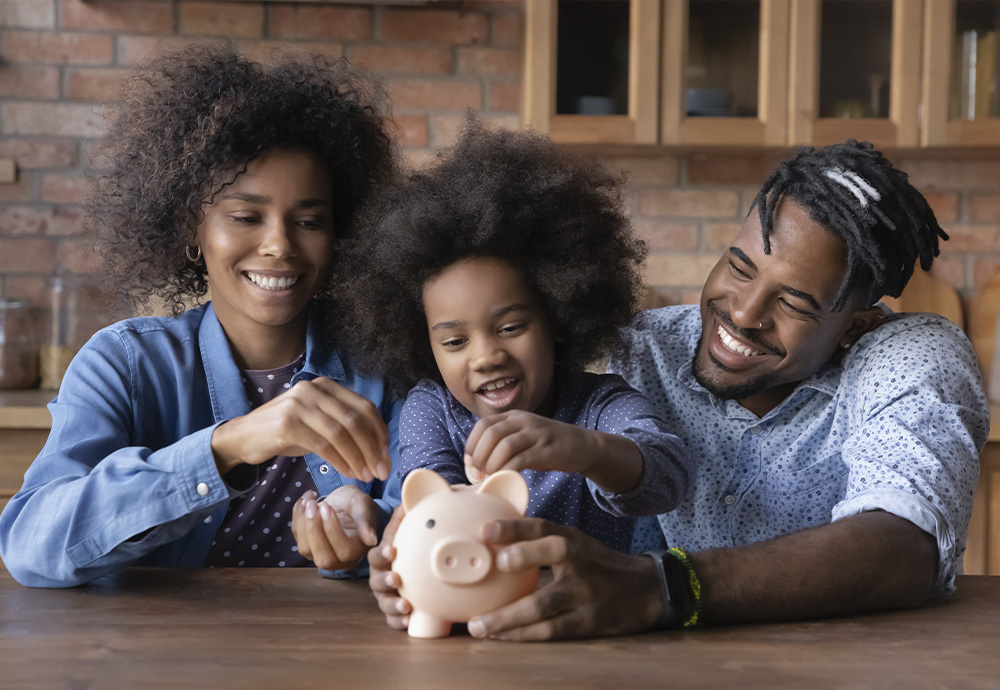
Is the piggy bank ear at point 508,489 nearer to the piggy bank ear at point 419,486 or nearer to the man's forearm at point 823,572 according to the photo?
the piggy bank ear at point 419,486

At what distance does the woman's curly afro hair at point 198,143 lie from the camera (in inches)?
51.4

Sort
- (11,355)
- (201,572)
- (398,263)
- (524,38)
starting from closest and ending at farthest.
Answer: (201,572) → (398,263) → (11,355) → (524,38)

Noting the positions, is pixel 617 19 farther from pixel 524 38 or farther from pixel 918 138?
pixel 918 138

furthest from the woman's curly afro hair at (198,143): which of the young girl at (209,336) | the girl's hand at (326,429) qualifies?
the girl's hand at (326,429)

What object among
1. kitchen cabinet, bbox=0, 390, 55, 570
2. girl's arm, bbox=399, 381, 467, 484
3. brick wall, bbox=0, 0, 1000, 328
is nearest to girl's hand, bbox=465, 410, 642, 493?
girl's arm, bbox=399, 381, 467, 484

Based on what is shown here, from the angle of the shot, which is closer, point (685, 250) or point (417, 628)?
point (417, 628)

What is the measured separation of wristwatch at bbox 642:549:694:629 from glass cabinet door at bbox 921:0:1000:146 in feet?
6.90

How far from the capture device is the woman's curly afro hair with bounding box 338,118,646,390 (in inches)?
47.6

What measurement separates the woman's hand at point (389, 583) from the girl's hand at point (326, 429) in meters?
0.07

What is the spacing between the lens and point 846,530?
101 cm

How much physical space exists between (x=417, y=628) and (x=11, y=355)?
6.61 ft

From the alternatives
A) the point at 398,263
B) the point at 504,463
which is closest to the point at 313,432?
the point at 504,463

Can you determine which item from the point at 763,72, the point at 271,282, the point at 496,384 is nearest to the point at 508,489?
the point at 496,384

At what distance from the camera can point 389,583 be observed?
90 cm
